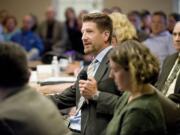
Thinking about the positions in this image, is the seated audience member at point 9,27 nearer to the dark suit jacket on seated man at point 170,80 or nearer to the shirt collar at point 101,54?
the dark suit jacket on seated man at point 170,80

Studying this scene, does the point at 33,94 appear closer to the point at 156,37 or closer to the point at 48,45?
the point at 156,37

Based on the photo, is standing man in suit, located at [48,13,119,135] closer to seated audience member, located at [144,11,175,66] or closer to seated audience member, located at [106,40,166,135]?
seated audience member, located at [106,40,166,135]

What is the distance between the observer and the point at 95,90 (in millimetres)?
2395

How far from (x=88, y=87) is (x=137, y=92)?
1.46 ft

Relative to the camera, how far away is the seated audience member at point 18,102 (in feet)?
5.37

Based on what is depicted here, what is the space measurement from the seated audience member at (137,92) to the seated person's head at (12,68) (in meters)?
0.46

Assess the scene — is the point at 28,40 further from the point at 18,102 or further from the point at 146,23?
the point at 18,102

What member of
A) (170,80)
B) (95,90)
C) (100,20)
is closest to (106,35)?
(100,20)

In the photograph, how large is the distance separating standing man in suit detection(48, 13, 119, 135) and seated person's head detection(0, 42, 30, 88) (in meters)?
0.66

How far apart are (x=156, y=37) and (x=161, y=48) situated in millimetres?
154

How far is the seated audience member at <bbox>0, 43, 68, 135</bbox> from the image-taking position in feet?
5.37

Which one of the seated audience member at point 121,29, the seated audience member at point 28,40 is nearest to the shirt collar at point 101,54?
the seated audience member at point 121,29

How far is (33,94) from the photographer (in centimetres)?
176

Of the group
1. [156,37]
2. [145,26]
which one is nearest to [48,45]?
[145,26]
